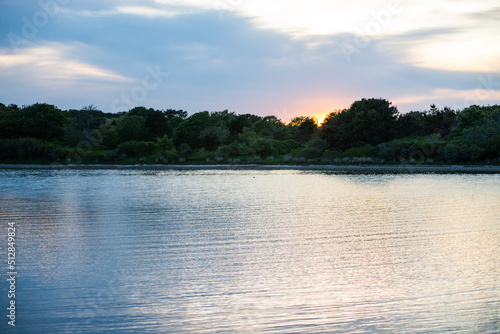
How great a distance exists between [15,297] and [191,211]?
1101 centimetres

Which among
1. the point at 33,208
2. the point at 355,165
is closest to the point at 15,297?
the point at 33,208

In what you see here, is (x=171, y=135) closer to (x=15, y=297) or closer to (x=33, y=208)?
(x=33, y=208)

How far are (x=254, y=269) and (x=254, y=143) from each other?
57.9m

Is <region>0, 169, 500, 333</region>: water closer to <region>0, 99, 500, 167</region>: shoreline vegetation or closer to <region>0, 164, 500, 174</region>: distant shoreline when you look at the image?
<region>0, 164, 500, 174</region>: distant shoreline

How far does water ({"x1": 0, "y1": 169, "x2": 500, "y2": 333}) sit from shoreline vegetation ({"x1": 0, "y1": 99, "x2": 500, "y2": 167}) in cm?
3955

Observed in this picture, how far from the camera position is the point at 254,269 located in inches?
385

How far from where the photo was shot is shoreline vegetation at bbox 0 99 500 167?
56.8 m

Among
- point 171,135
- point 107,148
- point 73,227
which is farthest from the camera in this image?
point 171,135

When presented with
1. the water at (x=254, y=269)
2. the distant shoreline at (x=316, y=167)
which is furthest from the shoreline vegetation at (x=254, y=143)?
the water at (x=254, y=269)

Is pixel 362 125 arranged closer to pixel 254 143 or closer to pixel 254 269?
pixel 254 143

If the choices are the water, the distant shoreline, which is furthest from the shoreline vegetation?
the water

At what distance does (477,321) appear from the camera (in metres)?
6.93

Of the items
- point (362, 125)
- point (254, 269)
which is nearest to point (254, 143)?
point (362, 125)

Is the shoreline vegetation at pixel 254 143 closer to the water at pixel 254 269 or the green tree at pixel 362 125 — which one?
the green tree at pixel 362 125
